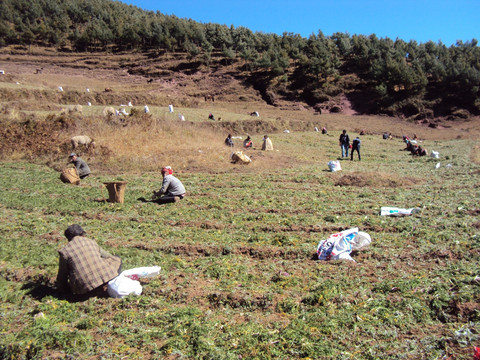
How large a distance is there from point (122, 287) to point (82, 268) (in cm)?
70

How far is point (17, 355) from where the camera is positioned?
4.31 meters

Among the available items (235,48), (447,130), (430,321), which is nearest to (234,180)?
(430,321)

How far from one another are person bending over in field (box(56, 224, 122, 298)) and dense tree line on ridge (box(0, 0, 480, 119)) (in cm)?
5371

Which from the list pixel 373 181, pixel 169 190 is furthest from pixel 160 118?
pixel 373 181

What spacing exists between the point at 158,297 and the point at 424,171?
16.9m

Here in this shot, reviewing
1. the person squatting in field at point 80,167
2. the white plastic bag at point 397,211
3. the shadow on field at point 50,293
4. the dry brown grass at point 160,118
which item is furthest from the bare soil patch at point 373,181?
the shadow on field at point 50,293

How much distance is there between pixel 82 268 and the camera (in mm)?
5574

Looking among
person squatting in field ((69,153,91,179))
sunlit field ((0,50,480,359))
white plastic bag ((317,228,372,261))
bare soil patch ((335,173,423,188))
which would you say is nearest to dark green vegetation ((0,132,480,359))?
sunlit field ((0,50,480,359))

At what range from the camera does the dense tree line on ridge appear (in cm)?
5341

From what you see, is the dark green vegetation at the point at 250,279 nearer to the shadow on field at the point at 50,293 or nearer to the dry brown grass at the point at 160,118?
the shadow on field at the point at 50,293

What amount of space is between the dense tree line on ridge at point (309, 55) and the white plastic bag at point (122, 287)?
176 feet

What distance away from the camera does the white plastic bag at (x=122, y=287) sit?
5660 millimetres

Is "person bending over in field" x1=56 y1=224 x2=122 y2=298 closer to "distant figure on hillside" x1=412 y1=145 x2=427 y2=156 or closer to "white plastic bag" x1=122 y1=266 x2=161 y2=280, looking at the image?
"white plastic bag" x1=122 y1=266 x2=161 y2=280

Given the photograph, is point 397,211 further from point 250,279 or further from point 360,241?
point 250,279
